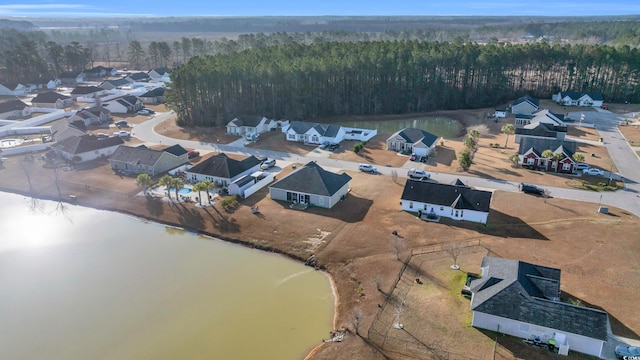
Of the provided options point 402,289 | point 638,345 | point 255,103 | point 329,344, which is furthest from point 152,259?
point 255,103

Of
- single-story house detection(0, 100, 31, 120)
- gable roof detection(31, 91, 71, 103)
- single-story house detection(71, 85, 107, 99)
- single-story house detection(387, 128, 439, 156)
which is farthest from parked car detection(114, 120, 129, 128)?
single-story house detection(387, 128, 439, 156)

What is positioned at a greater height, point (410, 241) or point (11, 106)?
point (11, 106)

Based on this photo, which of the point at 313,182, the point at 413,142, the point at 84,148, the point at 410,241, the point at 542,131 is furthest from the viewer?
the point at 542,131

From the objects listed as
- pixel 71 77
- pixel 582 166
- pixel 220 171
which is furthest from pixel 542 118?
pixel 71 77

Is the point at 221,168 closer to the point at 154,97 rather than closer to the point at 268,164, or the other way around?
the point at 268,164

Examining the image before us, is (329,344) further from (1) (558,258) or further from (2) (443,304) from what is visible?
(1) (558,258)

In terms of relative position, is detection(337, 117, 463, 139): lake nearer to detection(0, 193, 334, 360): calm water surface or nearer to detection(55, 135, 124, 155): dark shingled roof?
detection(55, 135, 124, 155): dark shingled roof
